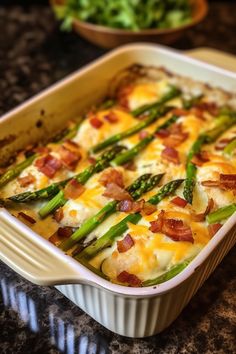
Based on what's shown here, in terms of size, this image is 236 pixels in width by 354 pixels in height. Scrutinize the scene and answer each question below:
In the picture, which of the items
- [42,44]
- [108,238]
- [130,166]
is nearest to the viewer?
[108,238]

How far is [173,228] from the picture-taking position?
3.95 feet

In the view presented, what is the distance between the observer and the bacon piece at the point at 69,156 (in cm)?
152

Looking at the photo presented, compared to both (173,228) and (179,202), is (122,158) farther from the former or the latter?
(173,228)

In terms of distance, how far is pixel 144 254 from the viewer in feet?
3.77

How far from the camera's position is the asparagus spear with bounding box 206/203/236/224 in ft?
4.22

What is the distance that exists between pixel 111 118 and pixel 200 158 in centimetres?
37

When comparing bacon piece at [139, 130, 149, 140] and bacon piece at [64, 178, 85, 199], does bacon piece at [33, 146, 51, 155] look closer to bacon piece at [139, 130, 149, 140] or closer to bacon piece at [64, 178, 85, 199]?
bacon piece at [64, 178, 85, 199]

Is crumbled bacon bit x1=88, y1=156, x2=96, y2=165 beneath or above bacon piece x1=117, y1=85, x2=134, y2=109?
beneath

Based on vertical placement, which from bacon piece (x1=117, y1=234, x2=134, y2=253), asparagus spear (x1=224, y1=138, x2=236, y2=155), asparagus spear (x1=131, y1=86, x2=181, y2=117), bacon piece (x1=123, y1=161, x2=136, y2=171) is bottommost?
bacon piece (x1=123, y1=161, x2=136, y2=171)

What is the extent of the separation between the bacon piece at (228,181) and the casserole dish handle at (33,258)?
1.80 feet

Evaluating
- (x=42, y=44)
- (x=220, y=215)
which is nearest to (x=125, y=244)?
(x=220, y=215)

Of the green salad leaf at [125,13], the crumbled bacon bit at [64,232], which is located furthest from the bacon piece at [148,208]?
the green salad leaf at [125,13]

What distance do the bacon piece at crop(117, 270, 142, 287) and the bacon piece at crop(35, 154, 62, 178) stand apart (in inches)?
18.2

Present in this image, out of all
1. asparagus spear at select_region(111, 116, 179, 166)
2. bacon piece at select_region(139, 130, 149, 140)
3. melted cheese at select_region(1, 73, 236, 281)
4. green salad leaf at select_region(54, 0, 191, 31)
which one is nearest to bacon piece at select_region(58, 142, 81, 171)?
melted cheese at select_region(1, 73, 236, 281)
